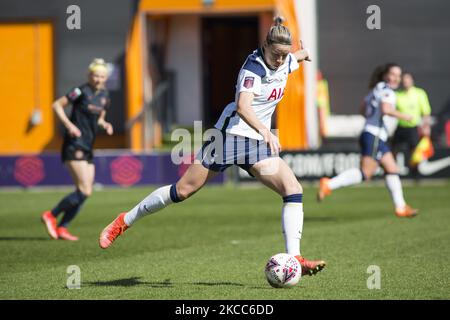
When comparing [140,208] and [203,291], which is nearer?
[203,291]

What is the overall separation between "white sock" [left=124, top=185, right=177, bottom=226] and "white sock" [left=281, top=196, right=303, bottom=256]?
1.06 metres

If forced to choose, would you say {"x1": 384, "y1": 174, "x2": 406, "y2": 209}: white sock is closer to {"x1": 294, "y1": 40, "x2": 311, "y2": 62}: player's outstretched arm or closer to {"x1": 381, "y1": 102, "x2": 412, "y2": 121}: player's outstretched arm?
{"x1": 381, "y1": 102, "x2": 412, "y2": 121}: player's outstretched arm

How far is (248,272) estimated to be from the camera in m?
9.34

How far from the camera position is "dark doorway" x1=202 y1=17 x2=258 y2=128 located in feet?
96.8

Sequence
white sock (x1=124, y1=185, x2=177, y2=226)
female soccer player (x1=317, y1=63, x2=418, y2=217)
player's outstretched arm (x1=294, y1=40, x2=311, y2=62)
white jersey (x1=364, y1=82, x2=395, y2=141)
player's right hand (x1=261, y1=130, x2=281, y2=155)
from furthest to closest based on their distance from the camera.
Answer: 1. female soccer player (x1=317, y1=63, x2=418, y2=217)
2. white jersey (x1=364, y1=82, x2=395, y2=141)
3. player's outstretched arm (x1=294, y1=40, x2=311, y2=62)
4. white sock (x1=124, y1=185, x2=177, y2=226)
5. player's right hand (x1=261, y1=130, x2=281, y2=155)

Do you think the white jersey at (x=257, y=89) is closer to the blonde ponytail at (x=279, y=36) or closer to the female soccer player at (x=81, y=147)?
the blonde ponytail at (x=279, y=36)

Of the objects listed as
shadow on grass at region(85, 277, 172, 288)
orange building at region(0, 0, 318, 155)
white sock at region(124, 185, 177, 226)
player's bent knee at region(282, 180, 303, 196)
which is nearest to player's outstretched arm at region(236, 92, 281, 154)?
player's bent knee at region(282, 180, 303, 196)

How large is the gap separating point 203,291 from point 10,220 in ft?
25.3

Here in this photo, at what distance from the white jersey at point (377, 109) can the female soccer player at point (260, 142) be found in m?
5.16

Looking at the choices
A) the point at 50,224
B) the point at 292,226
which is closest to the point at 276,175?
the point at 292,226

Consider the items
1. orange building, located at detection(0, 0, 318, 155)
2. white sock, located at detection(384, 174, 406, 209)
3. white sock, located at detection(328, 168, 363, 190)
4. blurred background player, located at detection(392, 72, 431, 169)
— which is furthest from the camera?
orange building, located at detection(0, 0, 318, 155)

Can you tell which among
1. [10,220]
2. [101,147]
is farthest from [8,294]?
[101,147]

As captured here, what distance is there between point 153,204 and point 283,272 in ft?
4.86
